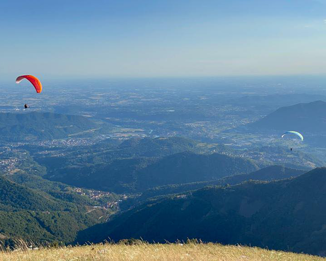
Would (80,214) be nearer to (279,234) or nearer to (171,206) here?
(171,206)

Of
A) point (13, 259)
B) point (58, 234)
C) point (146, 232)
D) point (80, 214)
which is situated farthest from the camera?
point (80, 214)

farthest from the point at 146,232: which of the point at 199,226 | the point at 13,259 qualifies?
the point at 13,259

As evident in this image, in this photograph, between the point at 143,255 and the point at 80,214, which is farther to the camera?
the point at 80,214

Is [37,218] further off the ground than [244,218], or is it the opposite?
[244,218]

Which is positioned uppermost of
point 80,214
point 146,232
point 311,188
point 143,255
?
point 143,255

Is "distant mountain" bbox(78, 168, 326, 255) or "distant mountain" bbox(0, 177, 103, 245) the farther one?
"distant mountain" bbox(0, 177, 103, 245)

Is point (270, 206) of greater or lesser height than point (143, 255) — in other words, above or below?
below

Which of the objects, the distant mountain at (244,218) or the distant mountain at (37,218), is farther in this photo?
the distant mountain at (37,218)

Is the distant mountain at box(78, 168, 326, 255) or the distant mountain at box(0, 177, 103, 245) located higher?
the distant mountain at box(78, 168, 326, 255)
